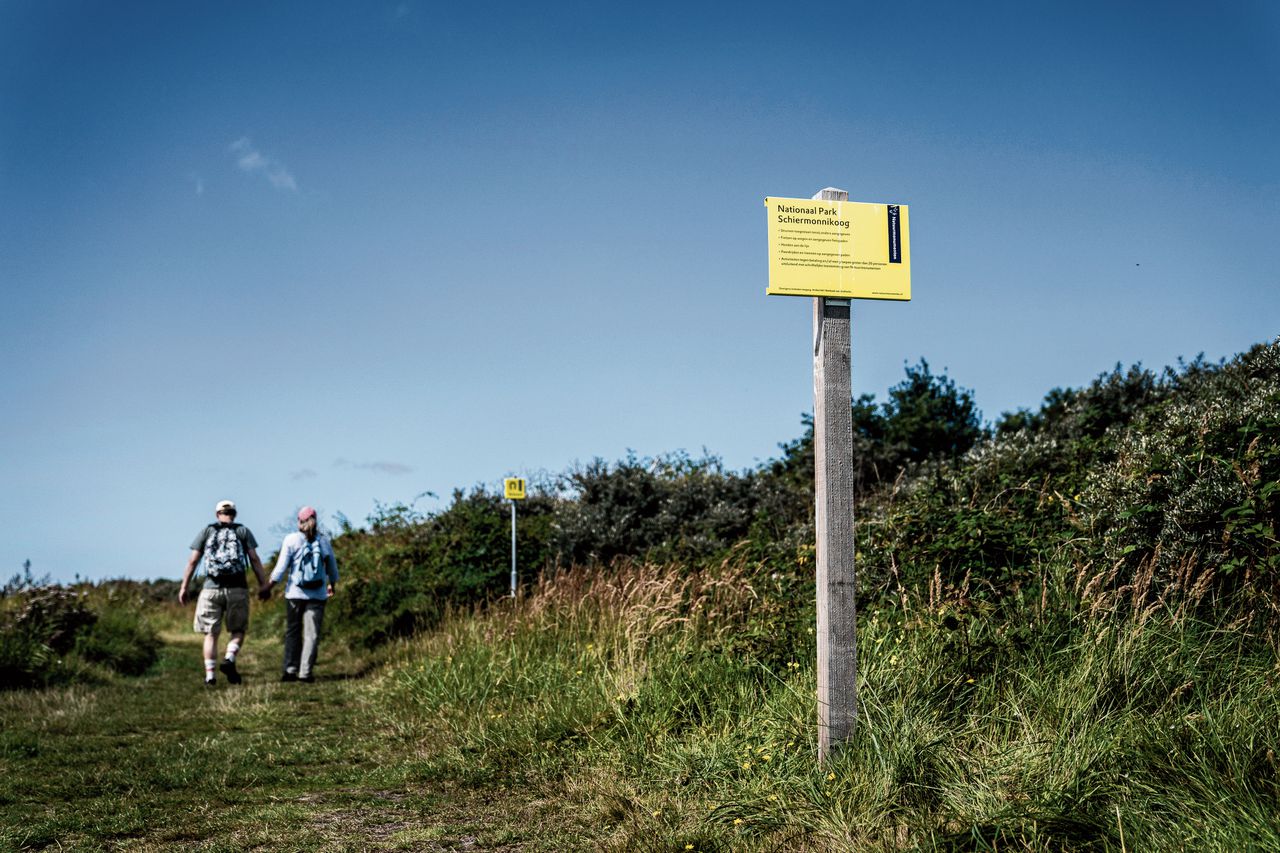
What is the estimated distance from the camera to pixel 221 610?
36.0 ft

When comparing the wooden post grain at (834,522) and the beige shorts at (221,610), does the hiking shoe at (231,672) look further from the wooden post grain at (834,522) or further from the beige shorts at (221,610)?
the wooden post grain at (834,522)

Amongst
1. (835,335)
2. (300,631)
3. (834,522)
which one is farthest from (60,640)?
(835,335)

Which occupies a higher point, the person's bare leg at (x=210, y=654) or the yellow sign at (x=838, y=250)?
the yellow sign at (x=838, y=250)

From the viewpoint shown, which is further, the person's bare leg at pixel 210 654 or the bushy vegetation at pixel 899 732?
the person's bare leg at pixel 210 654

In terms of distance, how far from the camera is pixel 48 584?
525 inches

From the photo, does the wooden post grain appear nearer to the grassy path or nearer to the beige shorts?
the grassy path

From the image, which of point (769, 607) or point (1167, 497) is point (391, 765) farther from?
point (1167, 497)

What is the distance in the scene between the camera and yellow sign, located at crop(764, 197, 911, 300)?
5.01 metres

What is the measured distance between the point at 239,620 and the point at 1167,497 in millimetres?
9811

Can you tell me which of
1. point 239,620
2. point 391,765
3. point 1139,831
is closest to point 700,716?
point 391,765

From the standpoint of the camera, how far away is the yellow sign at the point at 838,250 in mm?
5008

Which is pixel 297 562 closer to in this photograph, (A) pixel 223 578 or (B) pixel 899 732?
(A) pixel 223 578

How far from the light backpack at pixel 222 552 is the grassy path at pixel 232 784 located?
1754mm

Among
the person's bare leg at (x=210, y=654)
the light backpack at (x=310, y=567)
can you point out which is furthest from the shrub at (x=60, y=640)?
the light backpack at (x=310, y=567)
